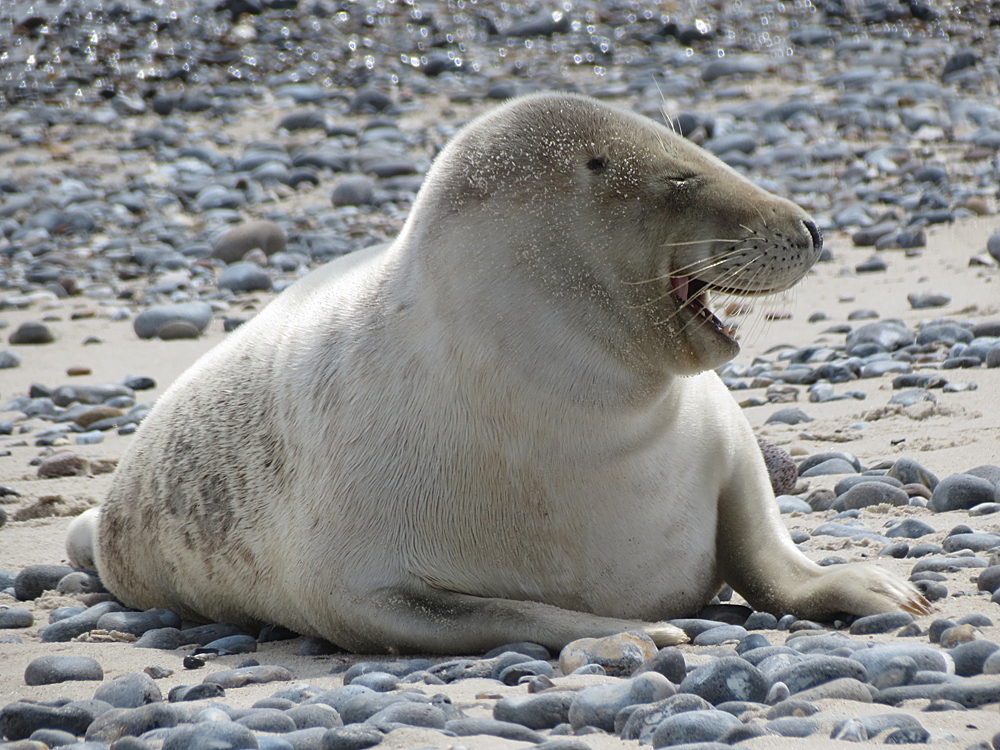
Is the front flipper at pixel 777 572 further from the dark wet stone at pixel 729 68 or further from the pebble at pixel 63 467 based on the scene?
the dark wet stone at pixel 729 68

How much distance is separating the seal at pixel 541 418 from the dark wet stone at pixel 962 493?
2.48 feet

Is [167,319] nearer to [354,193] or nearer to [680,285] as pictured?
[354,193]

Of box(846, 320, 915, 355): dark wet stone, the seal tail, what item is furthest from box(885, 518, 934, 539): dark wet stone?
the seal tail

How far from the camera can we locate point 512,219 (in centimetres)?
323

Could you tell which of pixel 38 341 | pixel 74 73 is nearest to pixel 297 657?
pixel 38 341

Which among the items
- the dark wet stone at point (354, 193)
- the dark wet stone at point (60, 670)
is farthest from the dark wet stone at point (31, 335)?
the dark wet stone at point (60, 670)

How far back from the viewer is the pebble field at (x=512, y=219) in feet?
8.34

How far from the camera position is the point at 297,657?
11.3ft

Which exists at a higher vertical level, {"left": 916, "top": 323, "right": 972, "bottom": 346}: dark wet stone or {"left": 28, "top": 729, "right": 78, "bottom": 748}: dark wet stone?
{"left": 916, "top": 323, "right": 972, "bottom": 346}: dark wet stone

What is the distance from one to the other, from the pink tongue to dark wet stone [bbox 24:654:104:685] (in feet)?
5.65

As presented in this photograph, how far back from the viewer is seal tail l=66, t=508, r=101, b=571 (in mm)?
4680

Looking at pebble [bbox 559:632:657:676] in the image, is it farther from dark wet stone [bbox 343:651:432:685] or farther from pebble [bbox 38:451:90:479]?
pebble [bbox 38:451:90:479]

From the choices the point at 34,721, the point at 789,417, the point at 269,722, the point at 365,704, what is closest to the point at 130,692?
the point at 34,721

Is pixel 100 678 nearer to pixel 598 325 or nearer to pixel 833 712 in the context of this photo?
pixel 598 325
